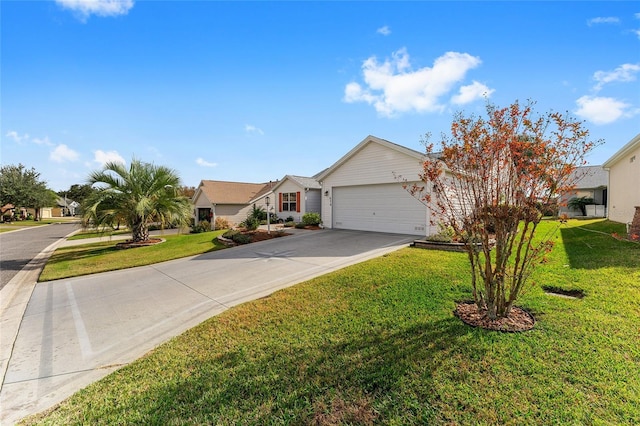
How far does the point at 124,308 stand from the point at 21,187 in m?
52.2

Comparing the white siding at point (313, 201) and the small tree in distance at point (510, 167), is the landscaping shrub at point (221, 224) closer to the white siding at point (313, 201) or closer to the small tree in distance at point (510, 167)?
the white siding at point (313, 201)

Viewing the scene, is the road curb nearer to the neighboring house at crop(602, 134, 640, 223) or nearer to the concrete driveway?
the concrete driveway

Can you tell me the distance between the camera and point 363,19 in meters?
9.06

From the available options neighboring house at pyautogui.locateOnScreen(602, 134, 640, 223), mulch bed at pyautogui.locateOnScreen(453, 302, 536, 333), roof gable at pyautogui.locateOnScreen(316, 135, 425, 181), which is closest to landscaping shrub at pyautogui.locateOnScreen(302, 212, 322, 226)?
roof gable at pyautogui.locateOnScreen(316, 135, 425, 181)

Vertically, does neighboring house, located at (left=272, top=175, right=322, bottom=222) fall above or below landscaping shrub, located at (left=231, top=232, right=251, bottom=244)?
above

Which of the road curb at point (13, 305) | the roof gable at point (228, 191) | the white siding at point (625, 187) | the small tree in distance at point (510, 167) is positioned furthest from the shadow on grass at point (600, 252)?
the roof gable at point (228, 191)

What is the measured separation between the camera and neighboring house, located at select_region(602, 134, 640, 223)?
11.6 meters

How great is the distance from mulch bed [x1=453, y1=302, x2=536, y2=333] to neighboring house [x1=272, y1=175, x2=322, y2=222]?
16777 mm

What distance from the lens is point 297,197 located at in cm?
2123

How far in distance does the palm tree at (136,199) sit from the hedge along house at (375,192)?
8.26 metres

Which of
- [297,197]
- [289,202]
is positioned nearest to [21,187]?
[289,202]

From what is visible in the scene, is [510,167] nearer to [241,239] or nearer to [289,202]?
[241,239]

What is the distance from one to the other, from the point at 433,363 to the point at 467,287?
2.81 m

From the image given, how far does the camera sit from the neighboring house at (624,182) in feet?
38.2
